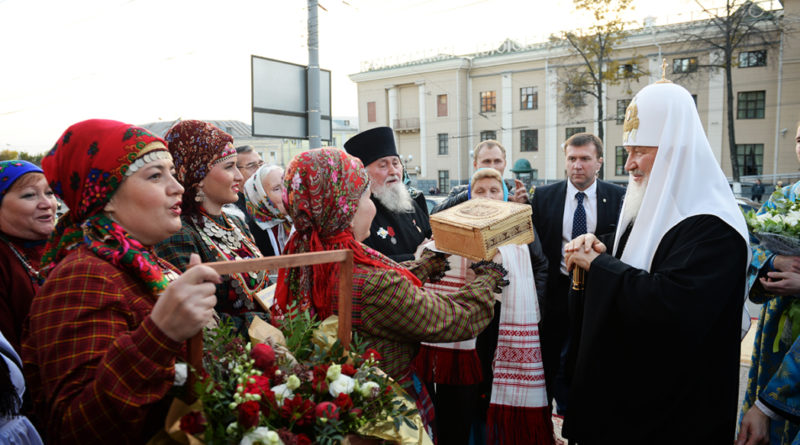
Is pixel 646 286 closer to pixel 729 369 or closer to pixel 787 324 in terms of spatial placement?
pixel 729 369

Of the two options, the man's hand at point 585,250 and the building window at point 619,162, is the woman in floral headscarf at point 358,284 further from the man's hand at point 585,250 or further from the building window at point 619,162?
the building window at point 619,162

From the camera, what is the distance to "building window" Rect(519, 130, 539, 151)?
36.2 m

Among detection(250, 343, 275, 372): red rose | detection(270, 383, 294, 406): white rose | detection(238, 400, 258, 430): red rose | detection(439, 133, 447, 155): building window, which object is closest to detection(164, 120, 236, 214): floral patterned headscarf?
detection(250, 343, 275, 372): red rose

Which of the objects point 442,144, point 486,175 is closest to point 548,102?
point 442,144

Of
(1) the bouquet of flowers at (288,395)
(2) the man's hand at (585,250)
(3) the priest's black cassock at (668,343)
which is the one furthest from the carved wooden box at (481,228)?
(1) the bouquet of flowers at (288,395)

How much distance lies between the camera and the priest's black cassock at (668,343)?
2.19 m

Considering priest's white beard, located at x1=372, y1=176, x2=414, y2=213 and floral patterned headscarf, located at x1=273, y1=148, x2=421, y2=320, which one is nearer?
floral patterned headscarf, located at x1=273, y1=148, x2=421, y2=320

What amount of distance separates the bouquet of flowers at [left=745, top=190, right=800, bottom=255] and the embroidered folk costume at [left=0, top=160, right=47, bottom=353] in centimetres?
377

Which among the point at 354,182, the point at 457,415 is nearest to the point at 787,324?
the point at 457,415

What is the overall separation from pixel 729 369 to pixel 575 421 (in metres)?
0.77

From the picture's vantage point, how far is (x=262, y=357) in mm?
1398

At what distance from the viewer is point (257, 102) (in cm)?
645

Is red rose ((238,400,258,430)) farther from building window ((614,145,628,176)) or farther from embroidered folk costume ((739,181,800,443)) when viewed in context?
building window ((614,145,628,176))

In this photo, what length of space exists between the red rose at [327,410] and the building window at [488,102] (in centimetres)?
3817
